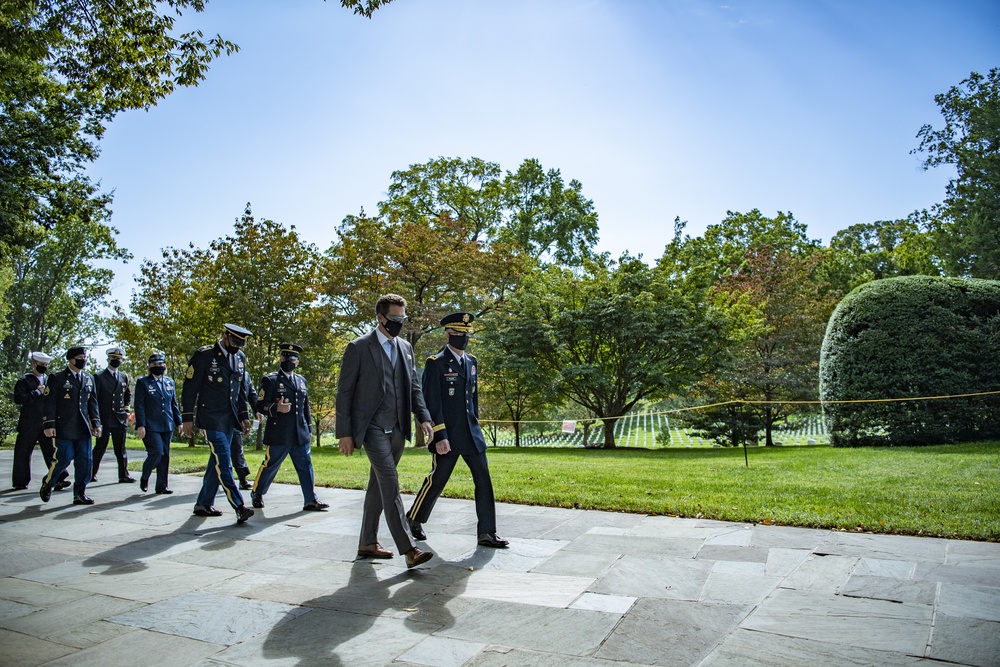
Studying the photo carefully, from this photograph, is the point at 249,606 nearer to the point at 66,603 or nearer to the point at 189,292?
the point at 66,603

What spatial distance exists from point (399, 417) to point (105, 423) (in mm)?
7094

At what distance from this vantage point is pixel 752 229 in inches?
1679

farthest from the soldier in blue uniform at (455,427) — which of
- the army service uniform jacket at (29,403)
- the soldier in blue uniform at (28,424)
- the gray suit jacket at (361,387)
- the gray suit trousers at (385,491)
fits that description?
the army service uniform jacket at (29,403)

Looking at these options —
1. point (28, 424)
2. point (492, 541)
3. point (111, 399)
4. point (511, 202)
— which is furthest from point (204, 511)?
point (511, 202)

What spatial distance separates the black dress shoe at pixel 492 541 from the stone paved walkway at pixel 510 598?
94 mm

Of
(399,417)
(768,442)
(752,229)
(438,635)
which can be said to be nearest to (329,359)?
(768,442)

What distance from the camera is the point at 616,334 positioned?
69.6 feet

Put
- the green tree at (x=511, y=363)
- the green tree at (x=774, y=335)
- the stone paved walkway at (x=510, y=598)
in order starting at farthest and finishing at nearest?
the green tree at (x=511, y=363) < the green tree at (x=774, y=335) < the stone paved walkway at (x=510, y=598)

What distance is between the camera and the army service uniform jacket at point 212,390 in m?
7.26

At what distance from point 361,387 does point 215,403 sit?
2.93 metres

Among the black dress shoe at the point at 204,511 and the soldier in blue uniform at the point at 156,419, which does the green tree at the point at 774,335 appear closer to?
the soldier in blue uniform at the point at 156,419

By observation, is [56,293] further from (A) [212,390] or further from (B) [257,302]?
(A) [212,390]

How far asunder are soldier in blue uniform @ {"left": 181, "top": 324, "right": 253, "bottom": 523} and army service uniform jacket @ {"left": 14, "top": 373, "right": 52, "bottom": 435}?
376 centimetres

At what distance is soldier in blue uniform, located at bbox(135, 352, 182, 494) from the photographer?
930 centimetres
